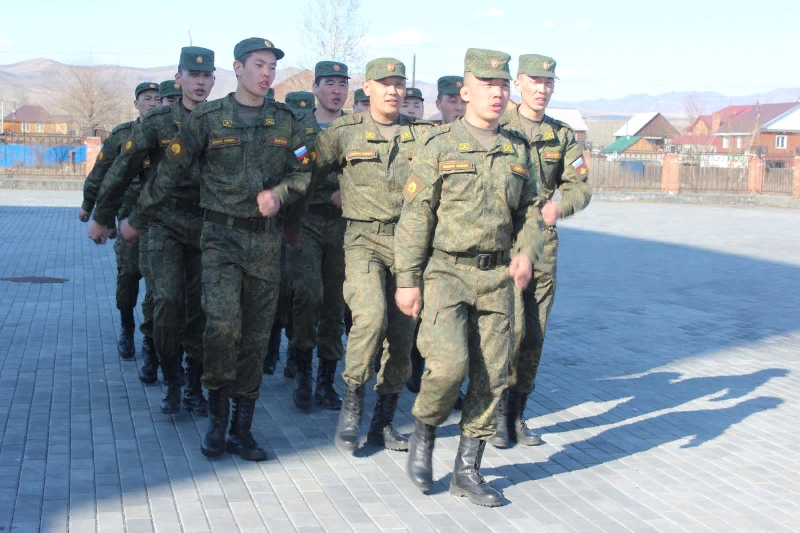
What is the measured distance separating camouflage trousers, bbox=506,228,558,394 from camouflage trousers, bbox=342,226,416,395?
0.71 metres

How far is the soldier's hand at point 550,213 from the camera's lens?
5754 mm

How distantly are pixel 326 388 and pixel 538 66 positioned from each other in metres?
2.64

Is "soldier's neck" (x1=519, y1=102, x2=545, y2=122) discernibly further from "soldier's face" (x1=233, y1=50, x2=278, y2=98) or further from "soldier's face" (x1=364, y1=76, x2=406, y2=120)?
"soldier's face" (x1=233, y1=50, x2=278, y2=98)

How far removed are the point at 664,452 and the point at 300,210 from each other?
2.69 metres

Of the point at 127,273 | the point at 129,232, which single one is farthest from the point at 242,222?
the point at 127,273

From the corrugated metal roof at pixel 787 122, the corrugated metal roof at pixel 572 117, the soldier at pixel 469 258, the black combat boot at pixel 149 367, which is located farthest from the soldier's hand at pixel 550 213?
the corrugated metal roof at pixel 572 117

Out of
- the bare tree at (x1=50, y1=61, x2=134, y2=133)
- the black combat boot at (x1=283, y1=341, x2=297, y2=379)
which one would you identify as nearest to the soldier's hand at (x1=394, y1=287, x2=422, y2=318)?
the black combat boot at (x1=283, y1=341, x2=297, y2=379)

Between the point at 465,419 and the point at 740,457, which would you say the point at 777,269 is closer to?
the point at 740,457

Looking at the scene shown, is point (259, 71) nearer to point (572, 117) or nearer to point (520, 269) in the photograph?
point (520, 269)

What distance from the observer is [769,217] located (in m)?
30.7

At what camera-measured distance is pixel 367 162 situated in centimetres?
629

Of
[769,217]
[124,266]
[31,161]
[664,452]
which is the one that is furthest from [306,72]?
[664,452]

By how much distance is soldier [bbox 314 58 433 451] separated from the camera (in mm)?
5945

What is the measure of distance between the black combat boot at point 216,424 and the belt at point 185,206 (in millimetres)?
1340
